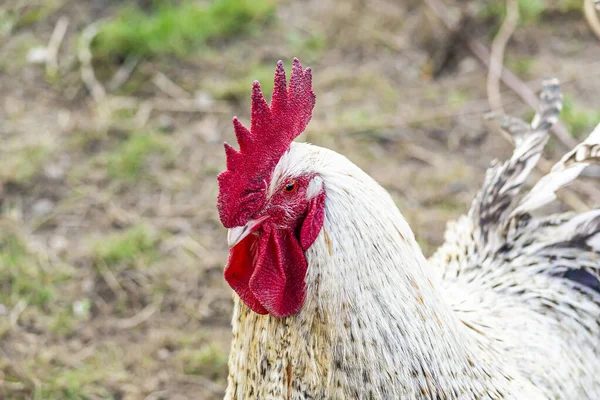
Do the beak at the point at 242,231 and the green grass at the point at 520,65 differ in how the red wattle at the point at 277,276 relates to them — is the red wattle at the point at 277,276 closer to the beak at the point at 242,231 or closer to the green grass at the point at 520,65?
the beak at the point at 242,231

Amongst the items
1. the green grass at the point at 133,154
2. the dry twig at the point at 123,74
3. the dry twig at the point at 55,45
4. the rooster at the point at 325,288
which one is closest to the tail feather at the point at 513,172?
the rooster at the point at 325,288

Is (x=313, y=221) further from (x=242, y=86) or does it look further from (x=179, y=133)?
(x=242, y=86)

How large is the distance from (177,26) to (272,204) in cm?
443

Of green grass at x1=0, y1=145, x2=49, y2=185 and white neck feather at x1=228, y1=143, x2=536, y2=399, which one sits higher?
green grass at x1=0, y1=145, x2=49, y2=185

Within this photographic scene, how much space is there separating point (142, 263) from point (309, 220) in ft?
8.17

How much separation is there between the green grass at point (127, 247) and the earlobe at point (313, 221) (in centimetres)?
248

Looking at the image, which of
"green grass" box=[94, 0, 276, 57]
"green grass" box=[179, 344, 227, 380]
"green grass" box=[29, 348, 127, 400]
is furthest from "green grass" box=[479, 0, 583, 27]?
"green grass" box=[29, 348, 127, 400]

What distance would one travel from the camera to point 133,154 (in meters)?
4.89

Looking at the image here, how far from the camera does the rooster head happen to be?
1.95 metres

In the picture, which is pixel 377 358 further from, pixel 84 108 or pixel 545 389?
pixel 84 108

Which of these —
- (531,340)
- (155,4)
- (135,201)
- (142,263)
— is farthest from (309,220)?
(155,4)

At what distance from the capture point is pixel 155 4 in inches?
245

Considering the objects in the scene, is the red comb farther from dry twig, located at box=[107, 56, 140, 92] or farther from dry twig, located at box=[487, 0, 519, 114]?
dry twig, located at box=[107, 56, 140, 92]

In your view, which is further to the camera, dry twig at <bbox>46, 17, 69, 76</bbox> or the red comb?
dry twig at <bbox>46, 17, 69, 76</bbox>
